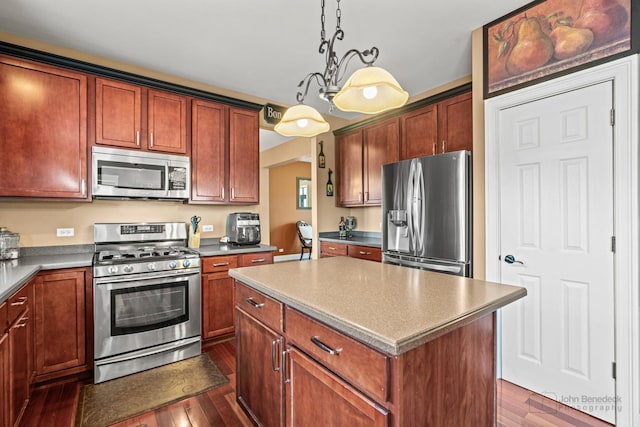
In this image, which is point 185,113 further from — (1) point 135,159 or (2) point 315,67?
(2) point 315,67

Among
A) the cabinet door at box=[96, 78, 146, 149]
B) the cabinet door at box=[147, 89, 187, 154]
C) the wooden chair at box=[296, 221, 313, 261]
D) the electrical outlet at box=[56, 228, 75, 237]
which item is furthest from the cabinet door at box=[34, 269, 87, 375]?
the wooden chair at box=[296, 221, 313, 261]

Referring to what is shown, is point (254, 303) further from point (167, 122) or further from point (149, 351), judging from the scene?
point (167, 122)

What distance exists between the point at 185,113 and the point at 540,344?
366 cm

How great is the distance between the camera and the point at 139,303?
2.48 metres

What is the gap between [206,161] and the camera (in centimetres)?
326

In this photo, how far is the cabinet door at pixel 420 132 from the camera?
3.23m

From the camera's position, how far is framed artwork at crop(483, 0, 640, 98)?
1.75 m

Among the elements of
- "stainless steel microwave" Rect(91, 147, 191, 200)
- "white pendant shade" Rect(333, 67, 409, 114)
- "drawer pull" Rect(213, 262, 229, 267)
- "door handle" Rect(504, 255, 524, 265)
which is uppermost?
"white pendant shade" Rect(333, 67, 409, 114)

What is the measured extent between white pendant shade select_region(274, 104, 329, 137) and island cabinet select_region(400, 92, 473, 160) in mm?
1699

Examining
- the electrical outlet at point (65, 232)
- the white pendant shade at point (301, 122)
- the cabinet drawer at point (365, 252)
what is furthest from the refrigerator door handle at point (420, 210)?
the electrical outlet at point (65, 232)

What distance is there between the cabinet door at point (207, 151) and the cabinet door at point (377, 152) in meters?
1.83

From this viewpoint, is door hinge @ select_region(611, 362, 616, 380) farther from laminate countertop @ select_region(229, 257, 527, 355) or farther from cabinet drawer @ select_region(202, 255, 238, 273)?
cabinet drawer @ select_region(202, 255, 238, 273)

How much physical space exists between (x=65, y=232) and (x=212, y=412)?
2092 millimetres

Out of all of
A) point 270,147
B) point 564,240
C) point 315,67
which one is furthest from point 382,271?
point 270,147
